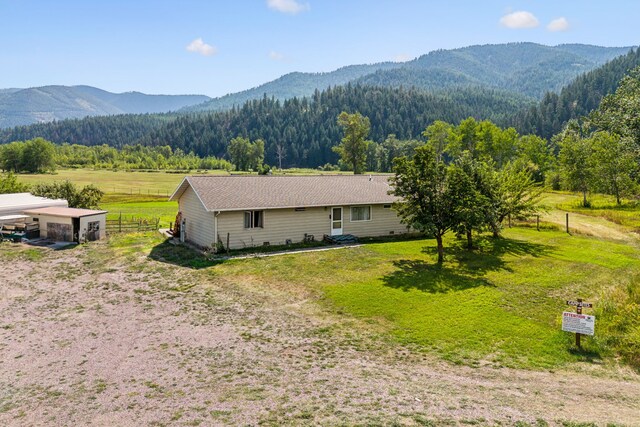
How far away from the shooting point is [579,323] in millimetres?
11273

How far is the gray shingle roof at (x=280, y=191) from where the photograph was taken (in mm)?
23641

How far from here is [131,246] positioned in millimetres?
25438

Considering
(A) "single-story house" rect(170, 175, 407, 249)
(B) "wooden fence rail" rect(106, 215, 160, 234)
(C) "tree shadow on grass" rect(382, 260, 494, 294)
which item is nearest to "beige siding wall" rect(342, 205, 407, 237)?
(A) "single-story house" rect(170, 175, 407, 249)

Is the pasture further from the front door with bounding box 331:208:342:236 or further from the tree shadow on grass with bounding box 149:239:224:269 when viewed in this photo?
the front door with bounding box 331:208:342:236

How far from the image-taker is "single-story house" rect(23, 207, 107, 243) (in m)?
26.6

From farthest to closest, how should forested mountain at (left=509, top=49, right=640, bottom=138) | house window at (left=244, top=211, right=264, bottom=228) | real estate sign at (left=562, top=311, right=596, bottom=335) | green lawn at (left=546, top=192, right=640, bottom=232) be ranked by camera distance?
1. forested mountain at (left=509, top=49, right=640, bottom=138)
2. green lawn at (left=546, top=192, right=640, bottom=232)
3. house window at (left=244, top=211, right=264, bottom=228)
4. real estate sign at (left=562, top=311, right=596, bottom=335)

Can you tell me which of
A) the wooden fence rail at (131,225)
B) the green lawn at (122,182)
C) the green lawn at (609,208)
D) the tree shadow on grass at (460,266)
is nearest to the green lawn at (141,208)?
the wooden fence rail at (131,225)

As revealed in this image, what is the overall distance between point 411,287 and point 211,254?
37.4ft

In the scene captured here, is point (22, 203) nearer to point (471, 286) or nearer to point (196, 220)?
point (196, 220)

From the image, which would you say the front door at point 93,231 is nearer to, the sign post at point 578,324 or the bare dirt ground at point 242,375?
the bare dirt ground at point 242,375

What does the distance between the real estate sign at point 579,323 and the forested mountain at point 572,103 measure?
147950mm

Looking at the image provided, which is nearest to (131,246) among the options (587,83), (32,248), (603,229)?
(32,248)

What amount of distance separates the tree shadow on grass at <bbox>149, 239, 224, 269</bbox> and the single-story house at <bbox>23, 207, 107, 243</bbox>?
553 cm

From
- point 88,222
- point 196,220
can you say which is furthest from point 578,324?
point 88,222
